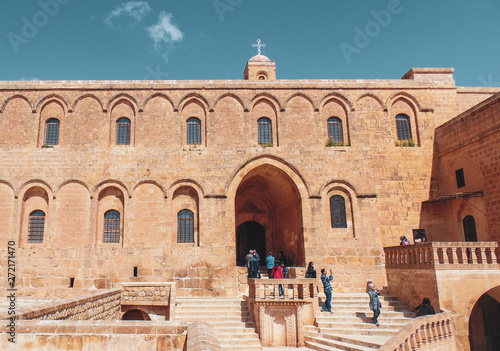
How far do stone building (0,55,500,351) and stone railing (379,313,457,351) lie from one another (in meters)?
3.86

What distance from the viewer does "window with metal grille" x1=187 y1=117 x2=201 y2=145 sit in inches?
733

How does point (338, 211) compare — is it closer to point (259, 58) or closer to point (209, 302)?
point (209, 302)

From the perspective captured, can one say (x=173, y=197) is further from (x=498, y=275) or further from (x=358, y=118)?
(x=498, y=275)

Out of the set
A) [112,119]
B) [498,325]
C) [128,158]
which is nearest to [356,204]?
[498,325]

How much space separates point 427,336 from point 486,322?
6.92 meters

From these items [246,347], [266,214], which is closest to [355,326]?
[246,347]

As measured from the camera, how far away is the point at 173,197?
1786cm

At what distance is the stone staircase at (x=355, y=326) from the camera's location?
11.9 meters

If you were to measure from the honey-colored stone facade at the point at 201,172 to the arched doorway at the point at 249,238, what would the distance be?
95.5 inches

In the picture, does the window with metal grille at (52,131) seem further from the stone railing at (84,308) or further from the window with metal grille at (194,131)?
the stone railing at (84,308)

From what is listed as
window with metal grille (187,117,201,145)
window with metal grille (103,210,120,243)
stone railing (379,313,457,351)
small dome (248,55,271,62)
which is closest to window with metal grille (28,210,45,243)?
window with metal grille (103,210,120,243)

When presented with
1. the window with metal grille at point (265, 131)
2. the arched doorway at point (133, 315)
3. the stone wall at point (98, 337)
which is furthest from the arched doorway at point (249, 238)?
the stone wall at point (98, 337)

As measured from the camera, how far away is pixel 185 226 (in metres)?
17.7

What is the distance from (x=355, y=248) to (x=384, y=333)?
501 centimetres
